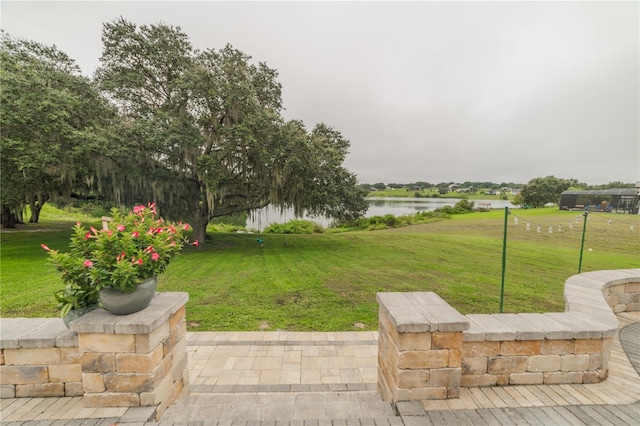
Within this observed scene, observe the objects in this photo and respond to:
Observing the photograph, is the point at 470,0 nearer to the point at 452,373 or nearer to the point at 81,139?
the point at 452,373

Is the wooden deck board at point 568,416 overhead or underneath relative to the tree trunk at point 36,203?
underneath

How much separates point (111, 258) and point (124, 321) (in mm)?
470

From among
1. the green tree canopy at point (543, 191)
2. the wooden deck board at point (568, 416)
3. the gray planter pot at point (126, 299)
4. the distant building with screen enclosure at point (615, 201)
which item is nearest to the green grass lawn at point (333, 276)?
the gray planter pot at point (126, 299)

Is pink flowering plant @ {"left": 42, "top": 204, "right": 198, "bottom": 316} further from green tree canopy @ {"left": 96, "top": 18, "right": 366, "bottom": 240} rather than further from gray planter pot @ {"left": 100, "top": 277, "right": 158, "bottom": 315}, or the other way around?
green tree canopy @ {"left": 96, "top": 18, "right": 366, "bottom": 240}

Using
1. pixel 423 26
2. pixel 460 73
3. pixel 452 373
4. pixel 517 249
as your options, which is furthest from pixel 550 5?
pixel 452 373

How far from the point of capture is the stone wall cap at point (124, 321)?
1783 millimetres

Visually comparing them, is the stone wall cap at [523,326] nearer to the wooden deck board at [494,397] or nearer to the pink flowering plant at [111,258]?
the wooden deck board at [494,397]

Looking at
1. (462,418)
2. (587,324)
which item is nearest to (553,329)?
(587,324)

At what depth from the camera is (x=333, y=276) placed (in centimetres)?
708

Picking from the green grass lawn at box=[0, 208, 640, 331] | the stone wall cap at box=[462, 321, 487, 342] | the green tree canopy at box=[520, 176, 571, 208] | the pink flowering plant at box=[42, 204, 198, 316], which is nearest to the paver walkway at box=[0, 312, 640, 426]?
the stone wall cap at box=[462, 321, 487, 342]

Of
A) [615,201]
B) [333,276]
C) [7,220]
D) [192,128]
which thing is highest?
[192,128]

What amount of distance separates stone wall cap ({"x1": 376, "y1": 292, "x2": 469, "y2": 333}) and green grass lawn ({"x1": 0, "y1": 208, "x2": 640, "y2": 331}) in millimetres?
1997

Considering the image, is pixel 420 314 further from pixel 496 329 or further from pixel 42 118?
pixel 42 118

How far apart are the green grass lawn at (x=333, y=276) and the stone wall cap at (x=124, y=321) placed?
2264 mm
